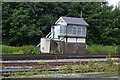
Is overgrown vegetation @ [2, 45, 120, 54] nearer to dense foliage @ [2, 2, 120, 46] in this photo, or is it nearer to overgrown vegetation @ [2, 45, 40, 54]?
overgrown vegetation @ [2, 45, 40, 54]

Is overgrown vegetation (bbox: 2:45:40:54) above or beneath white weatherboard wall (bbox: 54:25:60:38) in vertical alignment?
beneath

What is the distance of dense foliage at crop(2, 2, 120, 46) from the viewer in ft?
54.3

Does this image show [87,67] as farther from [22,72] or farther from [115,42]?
[115,42]

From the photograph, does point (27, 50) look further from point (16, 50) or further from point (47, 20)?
point (47, 20)

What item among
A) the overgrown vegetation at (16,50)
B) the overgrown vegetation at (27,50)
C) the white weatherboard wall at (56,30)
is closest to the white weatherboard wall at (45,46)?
the white weatherboard wall at (56,30)

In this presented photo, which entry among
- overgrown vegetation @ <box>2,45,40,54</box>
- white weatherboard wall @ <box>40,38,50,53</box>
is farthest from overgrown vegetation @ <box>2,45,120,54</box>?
white weatherboard wall @ <box>40,38,50,53</box>

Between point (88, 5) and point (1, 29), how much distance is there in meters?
10.4

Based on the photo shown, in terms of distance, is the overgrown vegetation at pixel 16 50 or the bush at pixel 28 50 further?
the bush at pixel 28 50

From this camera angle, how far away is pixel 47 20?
17922mm

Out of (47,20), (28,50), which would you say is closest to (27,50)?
(28,50)

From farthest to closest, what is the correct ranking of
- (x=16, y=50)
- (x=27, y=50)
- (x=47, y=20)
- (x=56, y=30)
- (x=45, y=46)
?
1. (x=47, y=20)
2. (x=56, y=30)
3. (x=45, y=46)
4. (x=27, y=50)
5. (x=16, y=50)

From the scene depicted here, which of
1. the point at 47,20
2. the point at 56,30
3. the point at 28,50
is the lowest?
the point at 28,50

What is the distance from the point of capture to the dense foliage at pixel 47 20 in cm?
1655

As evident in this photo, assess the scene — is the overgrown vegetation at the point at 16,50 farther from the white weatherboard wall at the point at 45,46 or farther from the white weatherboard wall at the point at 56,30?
the white weatherboard wall at the point at 56,30
